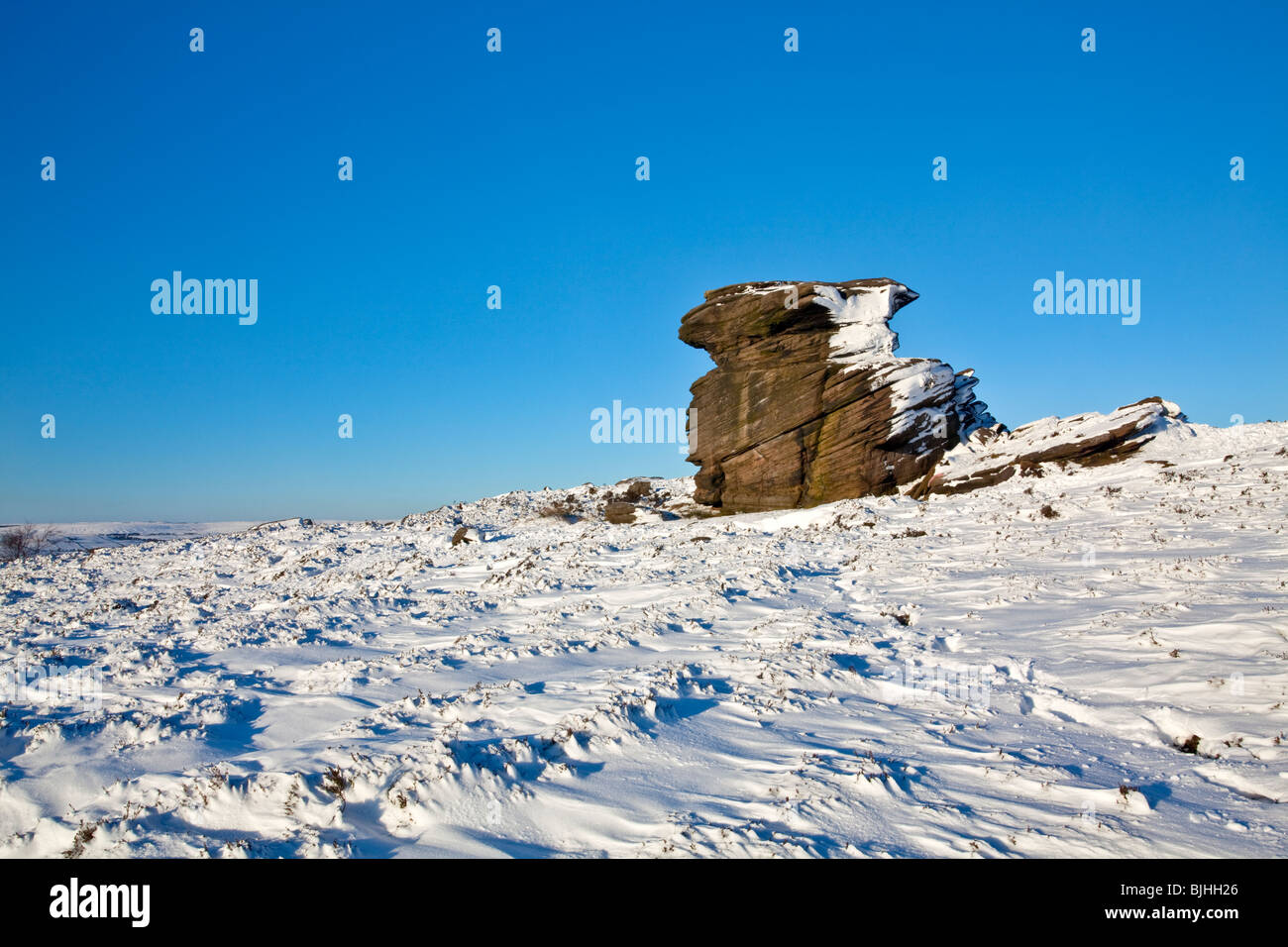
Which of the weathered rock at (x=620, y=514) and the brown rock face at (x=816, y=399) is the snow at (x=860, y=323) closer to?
the brown rock face at (x=816, y=399)

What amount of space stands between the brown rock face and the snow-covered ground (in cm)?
928

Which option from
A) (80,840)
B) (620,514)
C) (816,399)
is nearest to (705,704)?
(80,840)

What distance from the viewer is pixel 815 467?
2728 centimetres

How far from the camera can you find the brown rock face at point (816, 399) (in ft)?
86.2

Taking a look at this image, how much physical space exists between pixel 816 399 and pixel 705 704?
21.1 meters

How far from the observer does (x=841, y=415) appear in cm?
2669

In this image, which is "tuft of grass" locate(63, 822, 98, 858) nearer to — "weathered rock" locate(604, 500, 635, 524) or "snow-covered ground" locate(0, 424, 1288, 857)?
"snow-covered ground" locate(0, 424, 1288, 857)

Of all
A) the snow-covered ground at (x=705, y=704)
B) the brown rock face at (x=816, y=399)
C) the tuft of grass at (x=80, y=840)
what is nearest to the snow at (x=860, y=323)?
the brown rock face at (x=816, y=399)

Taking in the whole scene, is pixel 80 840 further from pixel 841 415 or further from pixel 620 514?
pixel 620 514

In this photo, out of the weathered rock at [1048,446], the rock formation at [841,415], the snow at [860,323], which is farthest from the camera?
the snow at [860,323]

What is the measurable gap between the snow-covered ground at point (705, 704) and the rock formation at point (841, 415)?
8327 millimetres

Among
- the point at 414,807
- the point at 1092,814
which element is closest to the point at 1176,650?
the point at 1092,814
